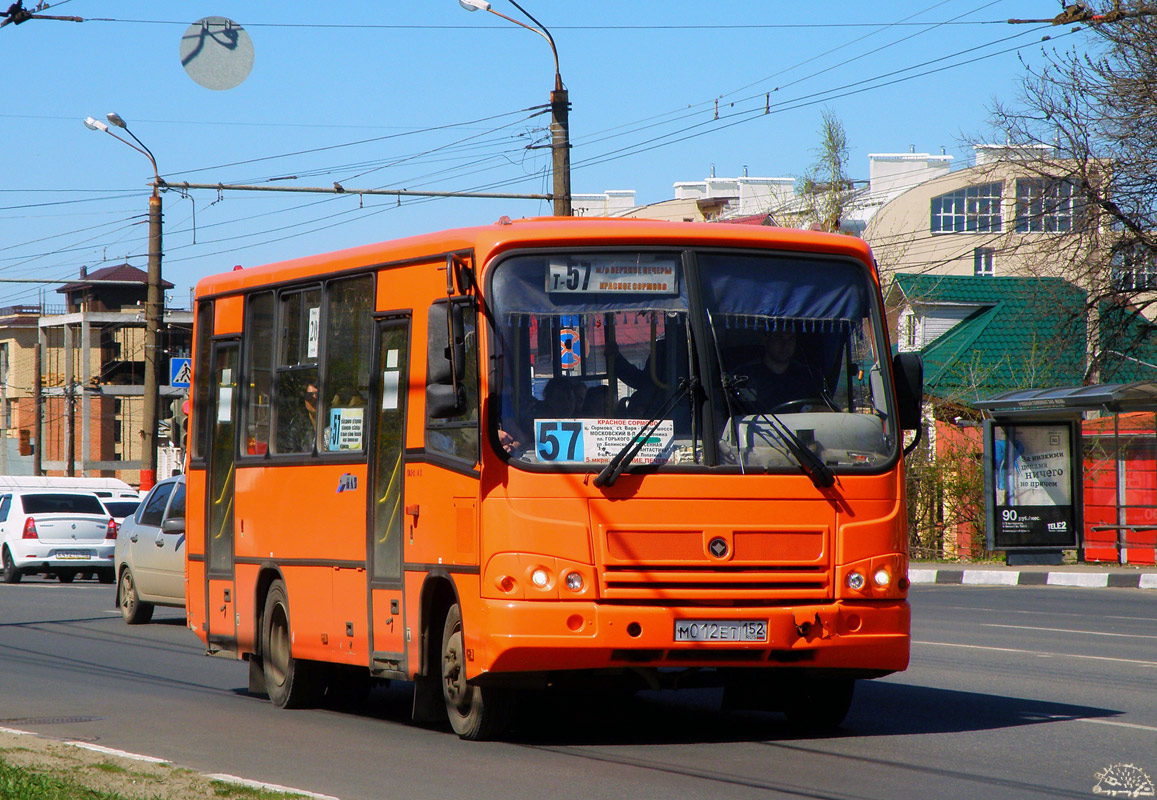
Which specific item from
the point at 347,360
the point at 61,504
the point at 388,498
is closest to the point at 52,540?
the point at 61,504

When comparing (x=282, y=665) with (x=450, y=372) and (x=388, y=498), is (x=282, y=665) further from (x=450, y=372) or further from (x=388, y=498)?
(x=450, y=372)

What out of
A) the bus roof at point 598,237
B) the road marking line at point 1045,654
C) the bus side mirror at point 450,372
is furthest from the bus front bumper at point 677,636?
the road marking line at point 1045,654

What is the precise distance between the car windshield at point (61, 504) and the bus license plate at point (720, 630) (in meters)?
23.5

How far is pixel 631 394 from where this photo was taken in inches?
345

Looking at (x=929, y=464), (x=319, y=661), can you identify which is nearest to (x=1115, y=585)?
(x=929, y=464)

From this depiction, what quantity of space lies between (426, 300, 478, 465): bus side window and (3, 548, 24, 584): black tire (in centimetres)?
2242

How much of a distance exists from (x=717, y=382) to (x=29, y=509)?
2373 cm

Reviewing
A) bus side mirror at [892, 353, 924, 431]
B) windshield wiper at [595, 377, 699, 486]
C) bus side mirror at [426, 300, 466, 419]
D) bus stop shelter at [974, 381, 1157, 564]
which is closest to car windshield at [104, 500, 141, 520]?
bus stop shelter at [974, 381, 1157, 564]

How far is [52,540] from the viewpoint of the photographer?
1164 inches

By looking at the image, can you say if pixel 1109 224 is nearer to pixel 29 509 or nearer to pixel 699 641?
pixel 29 509

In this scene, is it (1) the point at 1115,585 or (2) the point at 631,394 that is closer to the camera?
(2) the point at 631,394

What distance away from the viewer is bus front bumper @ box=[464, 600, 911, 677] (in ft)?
27.5

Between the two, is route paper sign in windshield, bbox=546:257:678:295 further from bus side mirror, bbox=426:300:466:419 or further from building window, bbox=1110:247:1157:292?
building window, bbox=1110:247:1157:292

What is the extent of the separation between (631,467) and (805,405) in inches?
43.4
